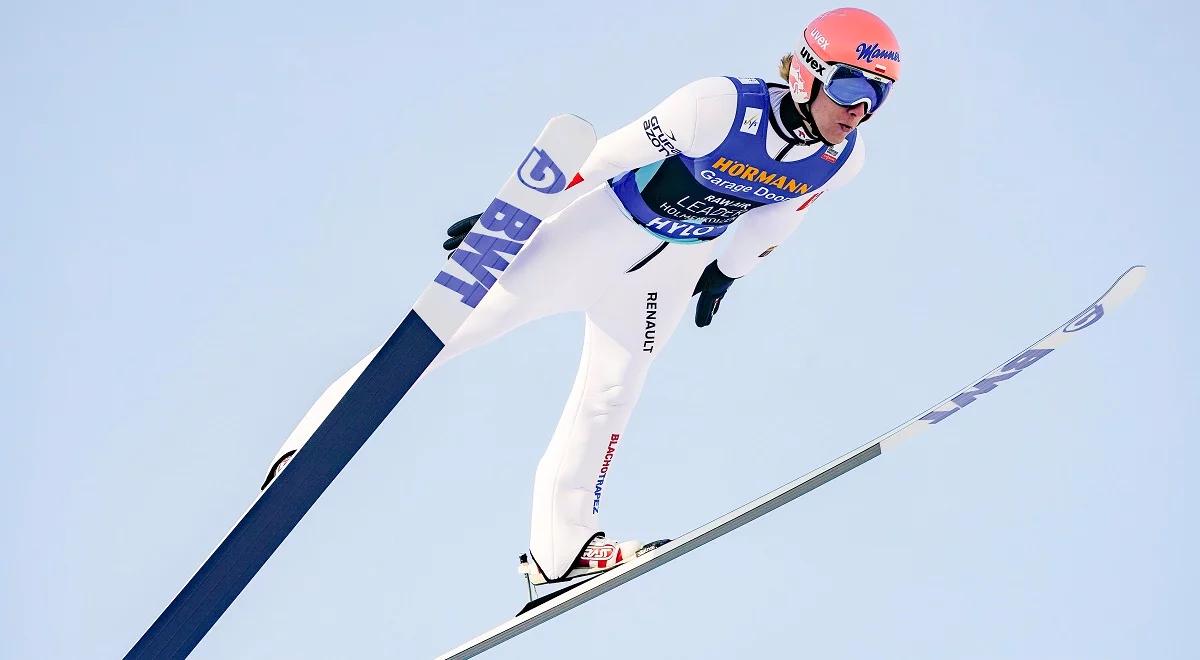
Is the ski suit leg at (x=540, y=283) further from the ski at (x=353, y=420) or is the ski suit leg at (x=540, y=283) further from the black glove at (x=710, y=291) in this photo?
the black glove at (x=710, y=291)

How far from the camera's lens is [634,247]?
3.94 meters

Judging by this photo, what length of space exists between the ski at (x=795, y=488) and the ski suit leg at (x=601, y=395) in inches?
4.0

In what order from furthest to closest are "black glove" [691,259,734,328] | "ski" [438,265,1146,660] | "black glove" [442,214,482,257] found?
"black glove" [691,259,734,328]
"ski" [438,265,1146,660]
"black glove" [442,214,482,257]

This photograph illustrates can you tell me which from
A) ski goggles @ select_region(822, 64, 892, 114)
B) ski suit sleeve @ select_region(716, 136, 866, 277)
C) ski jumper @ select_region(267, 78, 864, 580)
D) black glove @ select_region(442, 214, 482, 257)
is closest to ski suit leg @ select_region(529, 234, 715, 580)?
ski jumper @ select_region(267, 78, 864, 580)

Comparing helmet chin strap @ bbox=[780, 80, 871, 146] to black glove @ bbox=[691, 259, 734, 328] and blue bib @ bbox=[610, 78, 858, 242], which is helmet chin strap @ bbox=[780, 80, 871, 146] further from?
black glove @ bbox=[691, 259, 734, 328]

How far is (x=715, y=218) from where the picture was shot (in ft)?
13.0

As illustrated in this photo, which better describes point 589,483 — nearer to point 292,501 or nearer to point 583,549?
point 583,549

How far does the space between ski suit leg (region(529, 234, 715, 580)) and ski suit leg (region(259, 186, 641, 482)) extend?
14 cm

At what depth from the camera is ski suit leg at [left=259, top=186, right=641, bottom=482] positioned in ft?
12.5

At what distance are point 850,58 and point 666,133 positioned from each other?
0.46 m

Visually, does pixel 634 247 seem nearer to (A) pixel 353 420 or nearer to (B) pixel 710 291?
(B) pixel 710 291

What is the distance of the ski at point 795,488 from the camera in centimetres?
401

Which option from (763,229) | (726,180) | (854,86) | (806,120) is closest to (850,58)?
(854,86)

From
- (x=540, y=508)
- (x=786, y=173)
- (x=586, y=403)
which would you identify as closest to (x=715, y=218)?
(x=786, y=173)
